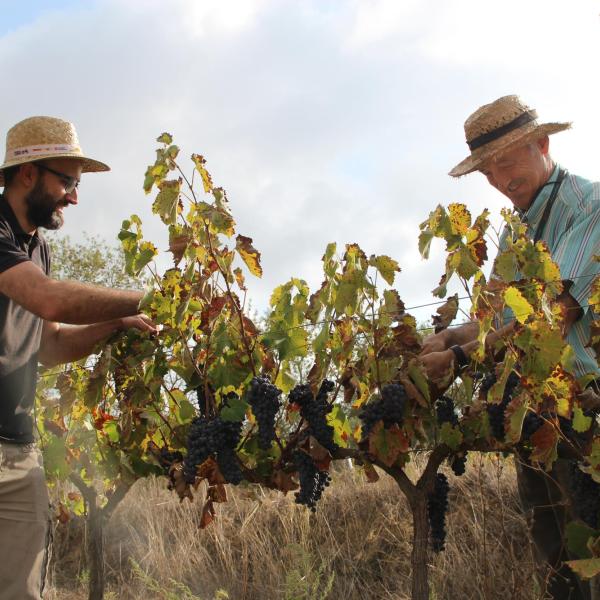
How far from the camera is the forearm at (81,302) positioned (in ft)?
9.05

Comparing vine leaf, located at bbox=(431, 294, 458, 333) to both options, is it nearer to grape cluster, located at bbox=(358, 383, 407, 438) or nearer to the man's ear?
grape cluster, located at bbox=(358, 383, 407, 438)

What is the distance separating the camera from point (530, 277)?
8.39 ft

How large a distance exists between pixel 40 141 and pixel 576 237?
2.09m

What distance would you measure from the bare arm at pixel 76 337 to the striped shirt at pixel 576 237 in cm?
152

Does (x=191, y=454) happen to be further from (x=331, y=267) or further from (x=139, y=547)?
(x=139, y=547)

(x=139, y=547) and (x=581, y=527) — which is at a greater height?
(x=581, y=527)

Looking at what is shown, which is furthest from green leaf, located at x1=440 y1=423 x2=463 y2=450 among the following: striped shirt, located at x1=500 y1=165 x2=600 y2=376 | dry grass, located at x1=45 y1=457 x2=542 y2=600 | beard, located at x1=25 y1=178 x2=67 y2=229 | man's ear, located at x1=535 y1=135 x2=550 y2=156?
dry grass, located at x1=45 y1=457 x2=542 y2=600

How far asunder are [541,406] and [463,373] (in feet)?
1.20

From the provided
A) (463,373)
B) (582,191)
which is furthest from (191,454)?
(582,191)

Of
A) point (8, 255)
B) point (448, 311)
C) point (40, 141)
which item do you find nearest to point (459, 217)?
point (448, 311)

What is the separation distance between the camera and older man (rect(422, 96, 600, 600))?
9.33ft

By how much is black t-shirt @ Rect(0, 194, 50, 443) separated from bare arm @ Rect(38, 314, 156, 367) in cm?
16

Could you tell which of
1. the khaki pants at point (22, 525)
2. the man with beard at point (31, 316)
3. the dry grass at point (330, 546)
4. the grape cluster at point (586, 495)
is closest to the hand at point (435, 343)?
the grape cluster at point (586, 495)

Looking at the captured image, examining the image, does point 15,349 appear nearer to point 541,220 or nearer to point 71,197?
point 71,197
